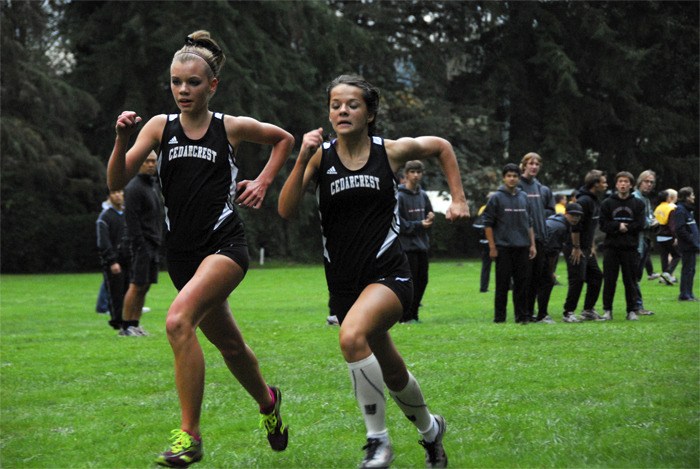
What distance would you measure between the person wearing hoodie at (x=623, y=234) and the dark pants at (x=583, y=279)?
13.3 inches

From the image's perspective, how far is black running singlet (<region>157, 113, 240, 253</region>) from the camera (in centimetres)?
651

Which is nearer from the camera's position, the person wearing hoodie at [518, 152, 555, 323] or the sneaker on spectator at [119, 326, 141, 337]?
the sneaker on spectator at [119, 326, 141, 337]

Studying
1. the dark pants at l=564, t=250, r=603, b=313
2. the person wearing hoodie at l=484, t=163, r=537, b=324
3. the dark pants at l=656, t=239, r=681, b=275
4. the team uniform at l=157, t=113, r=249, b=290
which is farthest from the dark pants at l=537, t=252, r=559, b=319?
the team uniform at l=157, t=113, r=249, b=290

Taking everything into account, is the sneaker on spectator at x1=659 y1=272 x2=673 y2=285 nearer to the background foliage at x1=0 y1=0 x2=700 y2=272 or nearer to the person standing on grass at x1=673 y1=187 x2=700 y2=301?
the person standing on grass at x1=673 y1=187 x2=700 y2=301

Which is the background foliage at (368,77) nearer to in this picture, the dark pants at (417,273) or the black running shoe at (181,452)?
the dark pants at (417,273)

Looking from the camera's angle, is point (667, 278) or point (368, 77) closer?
point (667, 278)

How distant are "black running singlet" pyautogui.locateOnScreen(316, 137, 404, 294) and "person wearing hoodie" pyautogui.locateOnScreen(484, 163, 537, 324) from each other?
27.0 feet

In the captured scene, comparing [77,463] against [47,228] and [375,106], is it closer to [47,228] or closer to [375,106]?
[375,106]

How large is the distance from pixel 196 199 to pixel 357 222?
102 cm

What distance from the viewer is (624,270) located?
49.6 ft

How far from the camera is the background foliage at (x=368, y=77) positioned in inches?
1446

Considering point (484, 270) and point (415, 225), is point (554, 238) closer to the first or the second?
point (415, 225)

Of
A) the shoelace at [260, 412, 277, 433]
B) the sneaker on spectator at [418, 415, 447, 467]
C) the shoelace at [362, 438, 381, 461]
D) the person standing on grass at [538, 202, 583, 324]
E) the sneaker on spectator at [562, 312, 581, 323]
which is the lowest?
the sneaker on spectator at [562, 312, 581, 323]

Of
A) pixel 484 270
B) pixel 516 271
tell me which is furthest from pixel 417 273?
pixel 484 270
